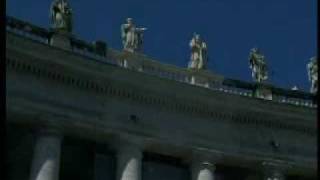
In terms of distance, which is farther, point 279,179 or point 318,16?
point 279,179

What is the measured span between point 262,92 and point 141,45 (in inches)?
291

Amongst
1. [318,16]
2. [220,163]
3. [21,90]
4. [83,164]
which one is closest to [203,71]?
[220,163]

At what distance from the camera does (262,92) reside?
1404 inches

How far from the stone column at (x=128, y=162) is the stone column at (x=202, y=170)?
10.8 ft

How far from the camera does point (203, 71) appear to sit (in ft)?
113

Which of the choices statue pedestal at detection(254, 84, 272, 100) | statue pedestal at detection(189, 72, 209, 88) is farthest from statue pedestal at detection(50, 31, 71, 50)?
statue pedestal at detection(254, 84, 272, 100)

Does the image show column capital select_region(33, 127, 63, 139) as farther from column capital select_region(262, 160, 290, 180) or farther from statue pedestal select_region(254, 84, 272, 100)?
statue pedestal select_region(254, 84, 272, 100)

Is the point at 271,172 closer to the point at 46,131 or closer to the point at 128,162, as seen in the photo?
the point at 128,162

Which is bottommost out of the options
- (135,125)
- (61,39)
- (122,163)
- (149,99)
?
(122,163)

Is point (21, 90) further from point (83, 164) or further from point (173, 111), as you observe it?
point (173, 111)

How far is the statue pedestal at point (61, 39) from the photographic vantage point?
29.8m

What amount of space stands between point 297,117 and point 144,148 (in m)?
9.16

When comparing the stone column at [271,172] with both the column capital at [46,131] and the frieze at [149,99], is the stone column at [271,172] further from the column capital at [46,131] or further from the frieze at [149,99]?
the column capital at [46,131]

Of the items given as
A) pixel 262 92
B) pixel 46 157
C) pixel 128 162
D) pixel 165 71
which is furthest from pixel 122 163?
pixel 262 92
